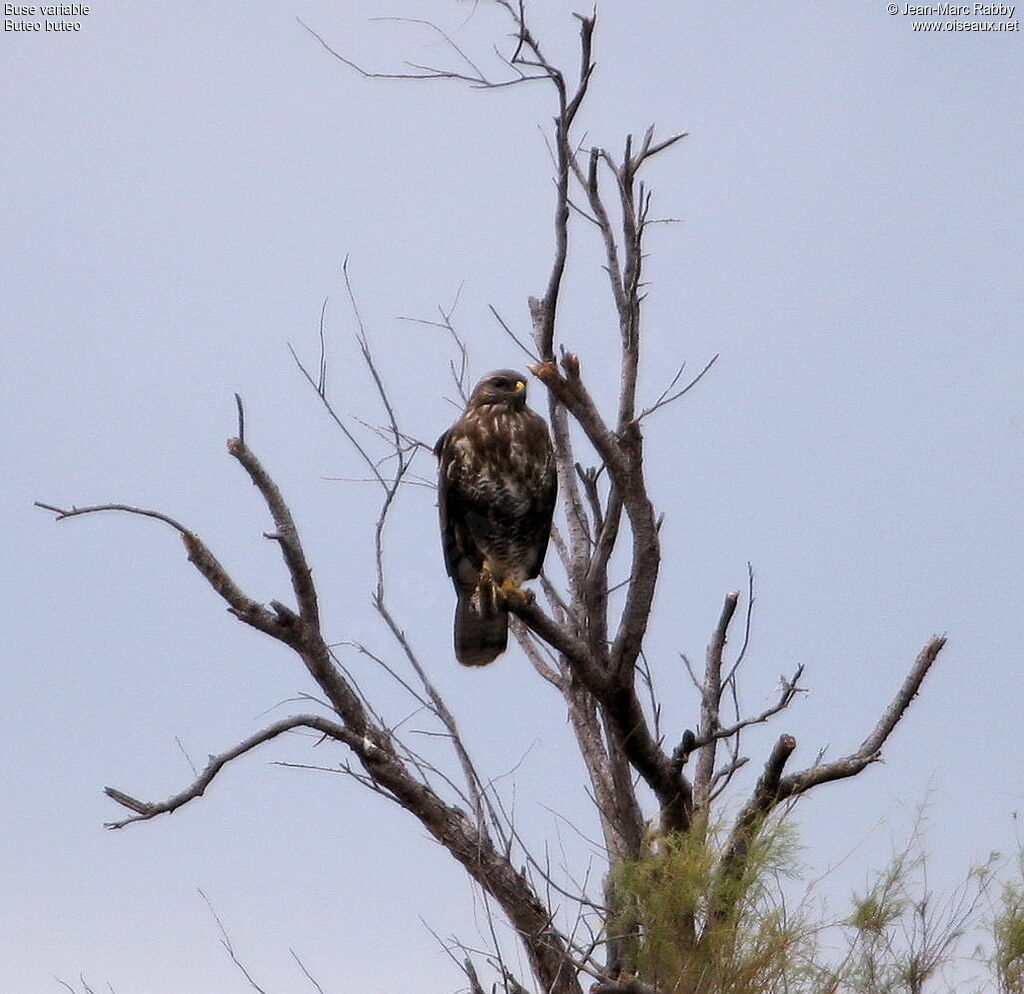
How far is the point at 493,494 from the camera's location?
6492 millimetres

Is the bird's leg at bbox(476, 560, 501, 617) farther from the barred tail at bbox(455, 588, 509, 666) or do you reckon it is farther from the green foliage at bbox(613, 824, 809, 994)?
the green foliage at bbox(613, 824, 809, 994)

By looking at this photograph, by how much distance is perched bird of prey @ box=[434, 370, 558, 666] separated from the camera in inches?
252

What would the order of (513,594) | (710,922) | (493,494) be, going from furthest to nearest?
1. (493,494)
2. (513,594)
3. (710,922)

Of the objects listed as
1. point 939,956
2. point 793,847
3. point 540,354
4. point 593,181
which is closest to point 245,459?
point 540,354

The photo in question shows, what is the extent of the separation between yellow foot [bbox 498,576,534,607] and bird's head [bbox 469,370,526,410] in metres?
0.72

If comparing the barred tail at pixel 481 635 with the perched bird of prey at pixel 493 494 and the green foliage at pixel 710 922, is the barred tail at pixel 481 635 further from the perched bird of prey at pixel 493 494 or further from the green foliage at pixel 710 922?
the green foliage at pixel 710 922

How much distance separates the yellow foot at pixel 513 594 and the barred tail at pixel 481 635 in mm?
124

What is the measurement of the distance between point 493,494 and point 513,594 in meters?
0.77

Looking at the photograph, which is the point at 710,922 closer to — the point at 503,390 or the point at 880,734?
the point at 880,734

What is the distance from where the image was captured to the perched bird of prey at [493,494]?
6.41m

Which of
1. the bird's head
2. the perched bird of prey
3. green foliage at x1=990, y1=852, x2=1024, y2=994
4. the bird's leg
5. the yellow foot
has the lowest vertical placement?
green foliage at x1=990, y1=852, x2=1024, y2=994

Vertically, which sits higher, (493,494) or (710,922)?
(493,494)

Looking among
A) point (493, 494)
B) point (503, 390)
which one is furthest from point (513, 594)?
point (503, 390)

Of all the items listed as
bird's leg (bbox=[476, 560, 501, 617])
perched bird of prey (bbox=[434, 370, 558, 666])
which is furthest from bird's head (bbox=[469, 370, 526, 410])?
bird's leg (bbox=[476, 560, 501, 617])
